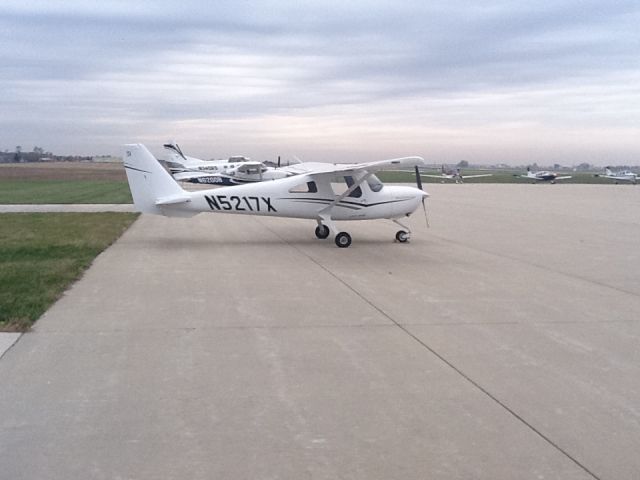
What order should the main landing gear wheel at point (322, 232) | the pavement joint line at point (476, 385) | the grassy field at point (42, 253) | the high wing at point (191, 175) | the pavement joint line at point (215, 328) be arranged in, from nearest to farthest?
the pavement joint line at point (476, 385) < the pavement joint line at point (215, 328) < the grassy field at point (42, 253) < the main landing gear wheel at point (322, 232) < the high wing at point (191, 175)

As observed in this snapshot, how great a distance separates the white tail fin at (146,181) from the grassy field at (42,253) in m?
1.33

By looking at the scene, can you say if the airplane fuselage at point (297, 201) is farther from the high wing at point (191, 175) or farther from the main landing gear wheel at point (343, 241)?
the high wing at point (191, 175)

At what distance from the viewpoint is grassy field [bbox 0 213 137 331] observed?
815cm

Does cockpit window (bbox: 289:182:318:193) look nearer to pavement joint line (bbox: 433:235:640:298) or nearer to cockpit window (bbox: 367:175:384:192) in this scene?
cockpit window (bbox: 367:175:384:192)

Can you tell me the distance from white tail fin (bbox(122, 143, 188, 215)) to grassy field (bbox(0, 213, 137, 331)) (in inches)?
52.5

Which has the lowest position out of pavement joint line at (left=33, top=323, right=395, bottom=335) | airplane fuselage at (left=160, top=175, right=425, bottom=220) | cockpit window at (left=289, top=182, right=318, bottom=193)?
pavement joint line at (left=33, top=323, right=395, bottom=335)

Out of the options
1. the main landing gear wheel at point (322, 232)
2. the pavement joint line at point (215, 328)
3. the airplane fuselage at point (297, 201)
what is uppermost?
the airplane fuselage at point (297, 201)

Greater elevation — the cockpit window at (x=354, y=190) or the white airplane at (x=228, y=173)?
the cockpit window at (x=354, y=190)

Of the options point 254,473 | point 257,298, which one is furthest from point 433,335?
point 254,473

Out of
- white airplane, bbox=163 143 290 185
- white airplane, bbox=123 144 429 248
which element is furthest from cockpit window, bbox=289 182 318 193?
white airplane, bbox=163 143 290 185

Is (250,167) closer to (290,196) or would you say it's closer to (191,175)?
(191,175)

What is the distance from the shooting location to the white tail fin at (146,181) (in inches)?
584

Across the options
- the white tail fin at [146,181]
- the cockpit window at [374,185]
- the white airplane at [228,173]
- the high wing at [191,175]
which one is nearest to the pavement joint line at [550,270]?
the cockpit window at [374,185]

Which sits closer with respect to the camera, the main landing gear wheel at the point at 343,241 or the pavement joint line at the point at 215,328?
the pavement joint line at the point at 215,328
